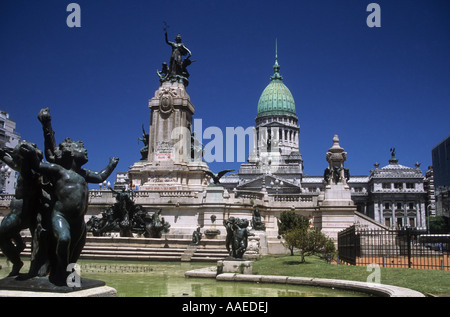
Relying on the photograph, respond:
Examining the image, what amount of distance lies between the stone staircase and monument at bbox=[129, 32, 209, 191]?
11.7m

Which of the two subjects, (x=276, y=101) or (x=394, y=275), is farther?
(x=276, y=101)

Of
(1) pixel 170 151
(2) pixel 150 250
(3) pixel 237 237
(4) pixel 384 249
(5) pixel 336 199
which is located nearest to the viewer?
(3) pixel 237 237

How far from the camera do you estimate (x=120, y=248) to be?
989 inches

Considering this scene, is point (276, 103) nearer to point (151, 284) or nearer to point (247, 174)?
point (247, 174)

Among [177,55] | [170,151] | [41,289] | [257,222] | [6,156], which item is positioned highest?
[177,55]

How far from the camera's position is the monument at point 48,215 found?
7.18 meters

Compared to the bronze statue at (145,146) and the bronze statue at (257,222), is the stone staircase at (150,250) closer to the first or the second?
the bronze statue at (257,222)

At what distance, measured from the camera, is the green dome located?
128 metres

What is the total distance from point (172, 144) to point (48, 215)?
33012mm

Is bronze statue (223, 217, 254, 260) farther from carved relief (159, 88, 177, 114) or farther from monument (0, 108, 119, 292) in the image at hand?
carved relief (159, 88, 177, 114)

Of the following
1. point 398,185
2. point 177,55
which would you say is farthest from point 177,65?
point 398,185

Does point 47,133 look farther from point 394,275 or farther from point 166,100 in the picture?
point 166,100

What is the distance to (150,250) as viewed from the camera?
2502 centimetres
